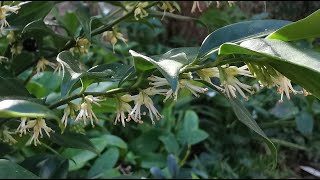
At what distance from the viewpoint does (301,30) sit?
421mm

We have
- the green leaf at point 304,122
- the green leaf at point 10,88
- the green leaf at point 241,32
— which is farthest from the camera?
the green leaf at point 304,122

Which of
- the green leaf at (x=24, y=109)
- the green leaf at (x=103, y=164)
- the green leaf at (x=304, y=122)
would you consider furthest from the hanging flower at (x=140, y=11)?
the green leaf at (x=304, y=122)

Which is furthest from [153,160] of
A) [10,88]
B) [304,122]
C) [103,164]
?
[10,88]

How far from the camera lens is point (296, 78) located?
429mm

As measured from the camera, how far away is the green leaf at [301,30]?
0.41m

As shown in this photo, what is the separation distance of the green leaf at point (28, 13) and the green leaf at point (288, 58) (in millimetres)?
452

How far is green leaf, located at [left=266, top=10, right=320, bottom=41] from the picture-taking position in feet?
1.36

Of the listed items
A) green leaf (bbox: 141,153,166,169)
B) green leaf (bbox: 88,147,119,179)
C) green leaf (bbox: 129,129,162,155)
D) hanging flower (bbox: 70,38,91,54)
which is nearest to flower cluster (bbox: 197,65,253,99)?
hanging flower (bbox: 70,38,91,54)

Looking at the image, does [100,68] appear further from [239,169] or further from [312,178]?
[312,178]

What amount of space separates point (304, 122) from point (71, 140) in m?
0.93

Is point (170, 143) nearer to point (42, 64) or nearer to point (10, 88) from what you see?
point (42, 64)

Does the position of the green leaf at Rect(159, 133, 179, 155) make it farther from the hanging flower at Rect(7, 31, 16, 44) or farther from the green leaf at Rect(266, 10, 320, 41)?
the green leaf at Rect(266, 10, 320, 41)

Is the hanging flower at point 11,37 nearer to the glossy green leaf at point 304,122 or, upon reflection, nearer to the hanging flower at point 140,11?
the hanging flower at point 140,11

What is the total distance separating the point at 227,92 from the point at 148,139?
142 centimetres
